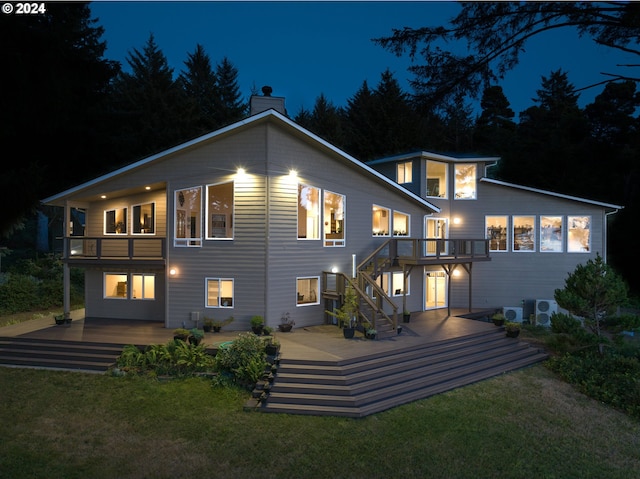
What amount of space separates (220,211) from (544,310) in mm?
16321

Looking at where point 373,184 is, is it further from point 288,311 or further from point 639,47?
point 639,47

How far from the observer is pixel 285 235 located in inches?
628

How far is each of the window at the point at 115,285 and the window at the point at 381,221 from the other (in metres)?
11.1

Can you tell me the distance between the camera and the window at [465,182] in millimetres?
22406

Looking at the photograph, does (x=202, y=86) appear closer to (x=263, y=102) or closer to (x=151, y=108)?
(x=151, y=108)

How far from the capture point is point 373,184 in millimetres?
19016

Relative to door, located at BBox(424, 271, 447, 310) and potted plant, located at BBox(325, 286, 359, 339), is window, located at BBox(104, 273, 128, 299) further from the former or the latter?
door, located at BBox(424, 271, 447, 310)

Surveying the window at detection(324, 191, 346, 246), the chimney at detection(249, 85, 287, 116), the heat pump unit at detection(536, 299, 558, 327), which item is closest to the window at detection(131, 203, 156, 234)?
the chimney at detection(249, 85, 287, 116)

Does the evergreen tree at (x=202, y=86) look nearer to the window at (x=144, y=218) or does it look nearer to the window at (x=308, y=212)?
the window at (x=144, y=218)

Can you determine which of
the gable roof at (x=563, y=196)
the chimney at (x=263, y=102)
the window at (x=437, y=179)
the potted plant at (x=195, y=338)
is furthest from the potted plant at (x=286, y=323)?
the gable roof at (x=563, y=196)

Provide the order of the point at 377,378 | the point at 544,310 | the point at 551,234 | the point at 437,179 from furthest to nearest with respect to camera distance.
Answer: the point at 437,179 → the point at 551,234 → the point at 544,310 → the point at 377,378

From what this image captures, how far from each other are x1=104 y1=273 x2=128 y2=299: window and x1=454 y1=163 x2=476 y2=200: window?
1675 centimetres

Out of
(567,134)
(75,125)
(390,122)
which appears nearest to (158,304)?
(75,125)

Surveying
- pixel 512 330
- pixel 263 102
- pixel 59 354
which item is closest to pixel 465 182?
pixel 512 330
